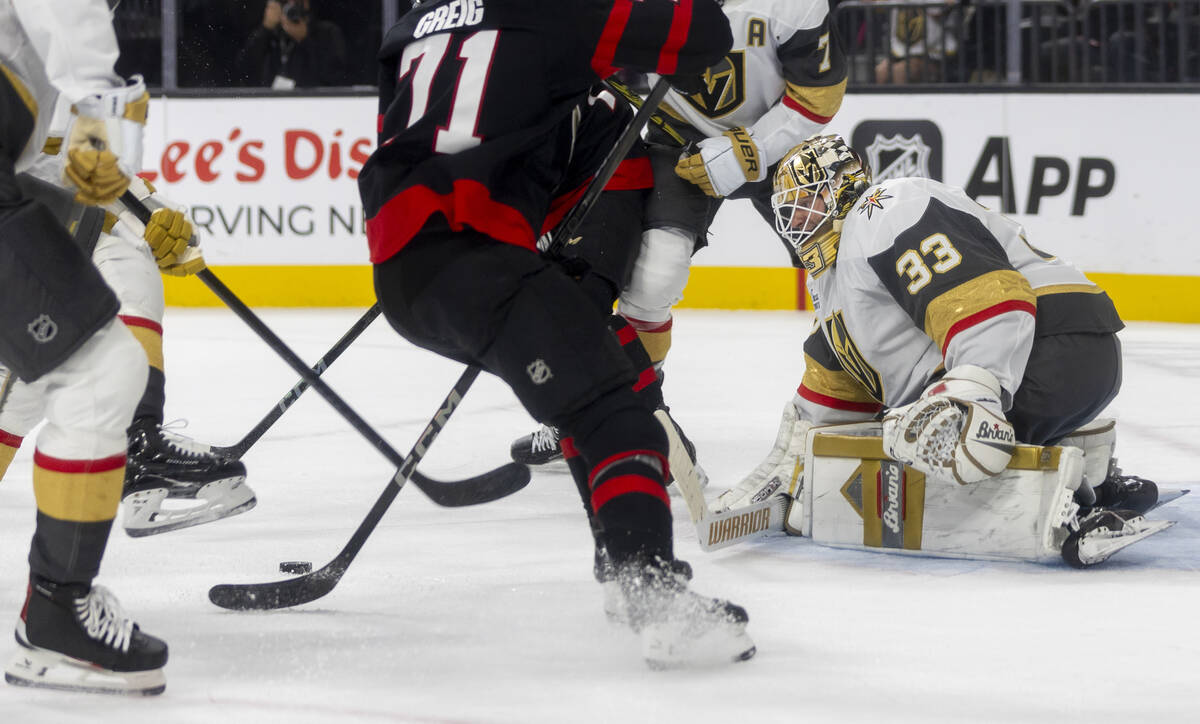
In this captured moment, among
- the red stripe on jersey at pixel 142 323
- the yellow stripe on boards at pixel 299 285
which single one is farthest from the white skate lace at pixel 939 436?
the yellow stripe on boards at pixel 299 285

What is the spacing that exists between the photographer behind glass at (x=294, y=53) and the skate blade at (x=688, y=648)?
206 inches

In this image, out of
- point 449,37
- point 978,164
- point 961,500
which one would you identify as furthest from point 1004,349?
point 978,164

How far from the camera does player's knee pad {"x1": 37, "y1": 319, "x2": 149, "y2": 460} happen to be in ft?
5.75

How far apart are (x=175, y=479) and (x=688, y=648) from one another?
3.74 feet

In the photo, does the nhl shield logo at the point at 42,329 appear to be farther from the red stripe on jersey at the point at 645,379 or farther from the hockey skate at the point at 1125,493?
the hockey skate at the point at 1125,493

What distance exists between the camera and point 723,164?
307 cm

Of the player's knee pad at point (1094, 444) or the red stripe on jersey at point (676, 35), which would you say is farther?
the player's knee pad at point (1094, 444)

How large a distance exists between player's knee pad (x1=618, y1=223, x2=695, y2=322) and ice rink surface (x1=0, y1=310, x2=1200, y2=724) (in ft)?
1.32

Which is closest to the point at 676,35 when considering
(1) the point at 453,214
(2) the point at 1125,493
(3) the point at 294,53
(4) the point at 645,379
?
(1) the point at 453,214

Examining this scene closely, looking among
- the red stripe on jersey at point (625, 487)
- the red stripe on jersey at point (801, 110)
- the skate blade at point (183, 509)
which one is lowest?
the skate blade at point (183, 509)

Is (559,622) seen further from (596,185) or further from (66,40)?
(66,40)

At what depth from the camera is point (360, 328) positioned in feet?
8.63

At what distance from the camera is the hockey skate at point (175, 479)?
8.48 feet

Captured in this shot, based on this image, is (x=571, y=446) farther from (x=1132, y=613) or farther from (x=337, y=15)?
(x=337, y=15)
